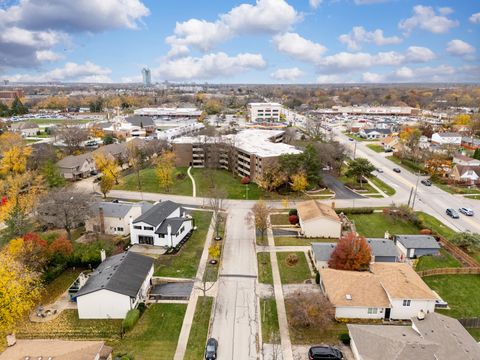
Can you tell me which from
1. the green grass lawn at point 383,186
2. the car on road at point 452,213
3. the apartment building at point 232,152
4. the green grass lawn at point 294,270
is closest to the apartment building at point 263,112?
the apartment building at point 232,152

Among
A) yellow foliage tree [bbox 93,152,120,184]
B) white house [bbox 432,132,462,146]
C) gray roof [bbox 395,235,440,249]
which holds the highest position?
white house [bbox 432,132,462,146]

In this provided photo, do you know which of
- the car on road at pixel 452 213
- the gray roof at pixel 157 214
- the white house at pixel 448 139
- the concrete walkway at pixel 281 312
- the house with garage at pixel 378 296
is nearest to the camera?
the concrete walkway at pixel 281 312

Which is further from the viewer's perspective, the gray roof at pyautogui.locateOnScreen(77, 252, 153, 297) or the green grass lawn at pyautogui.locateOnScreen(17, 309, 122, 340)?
the gray roof at pyautogui.locateOnScreen(77, 252, 153, 297)

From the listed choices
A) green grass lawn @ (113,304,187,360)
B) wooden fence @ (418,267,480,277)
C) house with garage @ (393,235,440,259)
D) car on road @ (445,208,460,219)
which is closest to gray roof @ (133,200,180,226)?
green grass lawn @ (113,304,187,360)

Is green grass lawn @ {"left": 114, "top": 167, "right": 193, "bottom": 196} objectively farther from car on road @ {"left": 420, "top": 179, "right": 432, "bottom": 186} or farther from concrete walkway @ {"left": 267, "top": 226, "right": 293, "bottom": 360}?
car on road @ {"left": 420, "top": 179, "right": 432, "bottom": 186}

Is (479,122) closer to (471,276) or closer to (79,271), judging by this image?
(471,276)

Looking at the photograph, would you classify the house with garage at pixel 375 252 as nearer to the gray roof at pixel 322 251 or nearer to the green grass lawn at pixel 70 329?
the gray roof at pixel 322 251

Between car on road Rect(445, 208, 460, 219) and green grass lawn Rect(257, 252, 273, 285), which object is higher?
car on road Rect(445, 208, 460, 219)

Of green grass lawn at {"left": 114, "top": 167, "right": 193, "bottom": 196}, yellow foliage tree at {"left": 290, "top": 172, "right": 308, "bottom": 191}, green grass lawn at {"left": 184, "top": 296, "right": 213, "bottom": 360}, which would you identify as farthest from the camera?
green grass lawn at {"left": 114, "top": 167, "right": 193, "bottom": 196}
